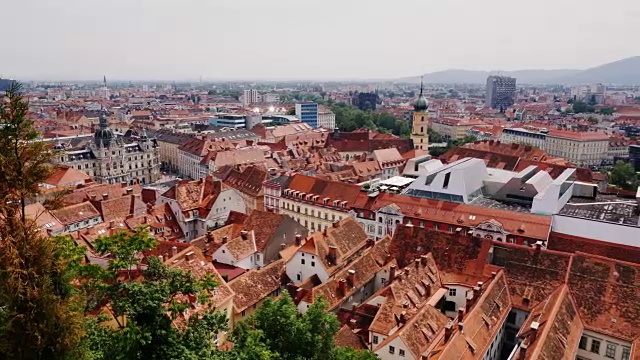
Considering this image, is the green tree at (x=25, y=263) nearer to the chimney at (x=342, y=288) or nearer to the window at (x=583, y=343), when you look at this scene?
the chimney at (x=342, y=288)

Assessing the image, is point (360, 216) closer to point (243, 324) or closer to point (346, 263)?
point (346, 263)

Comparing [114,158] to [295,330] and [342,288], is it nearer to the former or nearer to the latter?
[342,288]

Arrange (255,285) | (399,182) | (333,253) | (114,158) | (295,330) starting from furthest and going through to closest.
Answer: (114,158) < (399,182) < (333,253) < (255,285) < (295,330)

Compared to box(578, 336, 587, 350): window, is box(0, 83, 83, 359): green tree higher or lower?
higher

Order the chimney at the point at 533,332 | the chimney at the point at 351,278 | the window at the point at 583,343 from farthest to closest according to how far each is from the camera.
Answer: the chimney at the point at 351,278
the window at the point at 583,343
the chimney at the point at 533,332

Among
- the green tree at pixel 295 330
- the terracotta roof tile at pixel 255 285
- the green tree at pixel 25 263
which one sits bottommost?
the terracotta roof tile at pixel 255 285

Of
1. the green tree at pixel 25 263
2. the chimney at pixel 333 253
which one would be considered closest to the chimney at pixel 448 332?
the chimney at pixel 333 253

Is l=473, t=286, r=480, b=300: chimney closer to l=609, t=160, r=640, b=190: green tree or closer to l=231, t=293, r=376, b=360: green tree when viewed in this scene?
l=231, t=293, r=376, b=360: green tree

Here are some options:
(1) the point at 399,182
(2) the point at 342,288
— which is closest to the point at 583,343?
(2) the point at 342,288

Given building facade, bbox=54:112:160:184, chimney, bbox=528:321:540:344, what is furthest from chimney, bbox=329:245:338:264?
building facade, bbox=54:112:160:184
